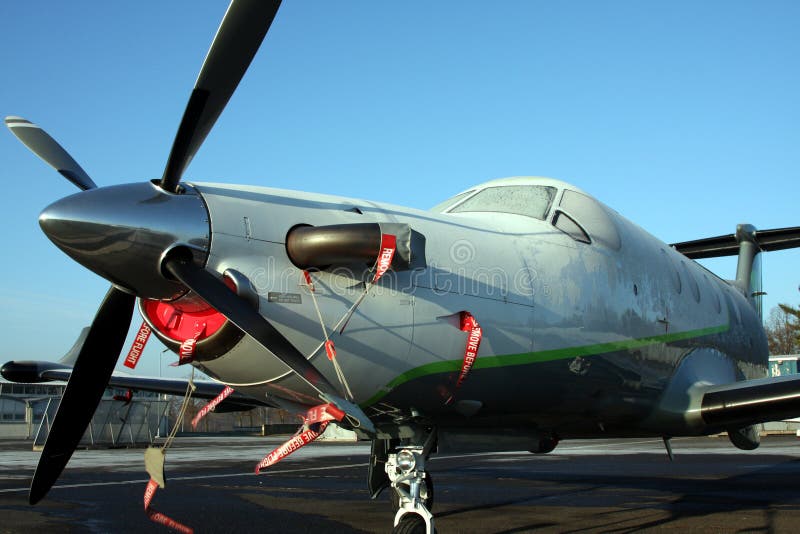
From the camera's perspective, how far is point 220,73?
522 cm

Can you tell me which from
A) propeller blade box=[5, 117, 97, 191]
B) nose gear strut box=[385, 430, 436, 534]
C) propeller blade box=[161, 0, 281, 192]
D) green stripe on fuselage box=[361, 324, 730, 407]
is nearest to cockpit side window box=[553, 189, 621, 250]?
green stripe on fuselage box=[361, 324, 730, 407]

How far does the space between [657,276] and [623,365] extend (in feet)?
5.51

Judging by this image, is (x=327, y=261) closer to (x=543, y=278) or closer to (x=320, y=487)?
(x=543, y=278)

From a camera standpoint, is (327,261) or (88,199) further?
(327,261)

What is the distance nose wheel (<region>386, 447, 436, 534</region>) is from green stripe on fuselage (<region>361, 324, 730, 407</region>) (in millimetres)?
1045

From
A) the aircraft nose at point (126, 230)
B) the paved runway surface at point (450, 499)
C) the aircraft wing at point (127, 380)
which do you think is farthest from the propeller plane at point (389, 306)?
the aircraft wing at point (127, 380)

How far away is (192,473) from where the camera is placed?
1709cm

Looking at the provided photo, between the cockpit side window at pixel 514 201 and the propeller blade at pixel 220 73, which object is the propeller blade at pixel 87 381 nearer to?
the propeller blade at pixel 220 73

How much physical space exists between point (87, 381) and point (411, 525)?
289 centimetres

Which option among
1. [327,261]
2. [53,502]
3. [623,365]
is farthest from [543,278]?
[53,502]

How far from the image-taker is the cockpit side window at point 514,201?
7996 mm

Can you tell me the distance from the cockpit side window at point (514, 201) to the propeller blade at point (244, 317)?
3468 mm

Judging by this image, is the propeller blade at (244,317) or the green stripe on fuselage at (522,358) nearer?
the propeller blade at (244,317)


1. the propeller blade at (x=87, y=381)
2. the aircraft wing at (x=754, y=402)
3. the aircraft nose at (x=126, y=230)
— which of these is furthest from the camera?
the aircraft wing at (x=754, y=402)
